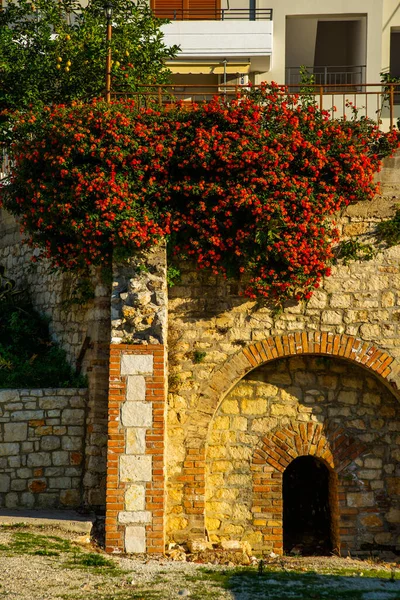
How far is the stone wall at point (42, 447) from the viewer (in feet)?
34.8

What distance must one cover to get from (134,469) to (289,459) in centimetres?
220

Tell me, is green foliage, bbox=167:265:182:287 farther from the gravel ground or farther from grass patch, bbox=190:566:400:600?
grass patch, bbox=190:566:400:600

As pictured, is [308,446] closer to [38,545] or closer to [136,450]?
[136,450]

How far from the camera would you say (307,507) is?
11.8m

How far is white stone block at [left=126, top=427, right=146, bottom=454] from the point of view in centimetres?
971

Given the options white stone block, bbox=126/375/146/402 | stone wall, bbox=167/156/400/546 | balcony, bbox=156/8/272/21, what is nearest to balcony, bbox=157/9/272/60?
balcony, bbox=156/8/272/21

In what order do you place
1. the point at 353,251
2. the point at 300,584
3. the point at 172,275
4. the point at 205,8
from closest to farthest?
1. the point at 300,584
2. the point at 172,275
3. the point at 353,251
4. the point at 205,8

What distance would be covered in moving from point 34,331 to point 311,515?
483 cm

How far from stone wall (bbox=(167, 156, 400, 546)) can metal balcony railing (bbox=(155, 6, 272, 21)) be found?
10.9 meters

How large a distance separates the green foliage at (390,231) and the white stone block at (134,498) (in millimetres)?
4374

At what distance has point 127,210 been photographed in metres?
10.1

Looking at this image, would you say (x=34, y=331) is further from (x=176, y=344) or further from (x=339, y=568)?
(x=339, y=568)

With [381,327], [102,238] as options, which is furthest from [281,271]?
[102,238]

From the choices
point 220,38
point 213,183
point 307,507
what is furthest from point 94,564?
point 220,38
